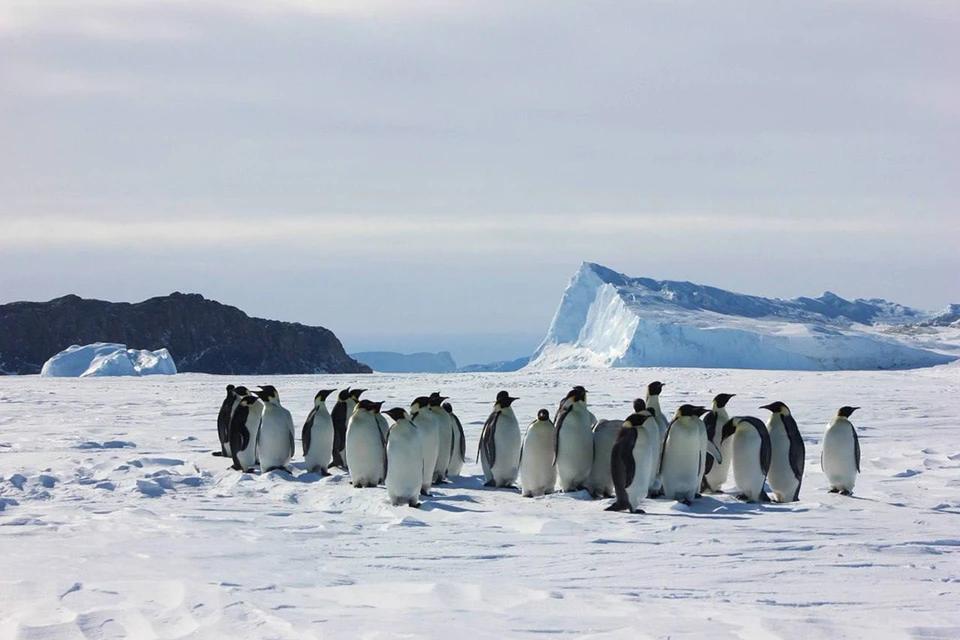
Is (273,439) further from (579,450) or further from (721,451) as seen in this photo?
(721,451)

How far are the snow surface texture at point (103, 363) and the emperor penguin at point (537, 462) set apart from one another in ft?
77.2

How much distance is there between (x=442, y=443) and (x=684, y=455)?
2.37 metres

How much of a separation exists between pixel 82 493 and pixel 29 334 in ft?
170

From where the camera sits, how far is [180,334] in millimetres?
56219

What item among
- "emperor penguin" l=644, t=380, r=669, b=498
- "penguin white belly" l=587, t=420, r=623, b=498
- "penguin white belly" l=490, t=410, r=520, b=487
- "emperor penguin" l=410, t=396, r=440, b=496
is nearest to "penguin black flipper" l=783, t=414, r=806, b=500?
"emperor penguin" l=644, t=380, r=669, b=498

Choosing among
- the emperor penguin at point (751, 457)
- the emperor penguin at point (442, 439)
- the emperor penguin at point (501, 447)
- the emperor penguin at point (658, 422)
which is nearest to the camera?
the emperor penguin at point (751, 457)

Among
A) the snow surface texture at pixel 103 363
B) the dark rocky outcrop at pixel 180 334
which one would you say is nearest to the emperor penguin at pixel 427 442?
the snow surface texture at pixel 103 363

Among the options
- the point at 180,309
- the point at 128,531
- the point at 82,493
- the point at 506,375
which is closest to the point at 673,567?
the point at 128,531

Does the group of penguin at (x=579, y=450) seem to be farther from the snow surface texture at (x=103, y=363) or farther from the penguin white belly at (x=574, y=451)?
the snow surface texture at (x=103, y=363)

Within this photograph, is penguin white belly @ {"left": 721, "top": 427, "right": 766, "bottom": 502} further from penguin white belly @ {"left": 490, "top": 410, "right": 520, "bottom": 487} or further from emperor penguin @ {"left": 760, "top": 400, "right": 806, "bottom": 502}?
penguin white belly @ {"left": 490, "top": 410, "right": 520, "bottom": 487}

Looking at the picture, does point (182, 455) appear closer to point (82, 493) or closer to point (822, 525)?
point (82, 493)

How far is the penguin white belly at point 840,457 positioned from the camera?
8.38m

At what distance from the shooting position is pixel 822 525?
6.60m

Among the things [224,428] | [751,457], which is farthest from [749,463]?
[224,428]
